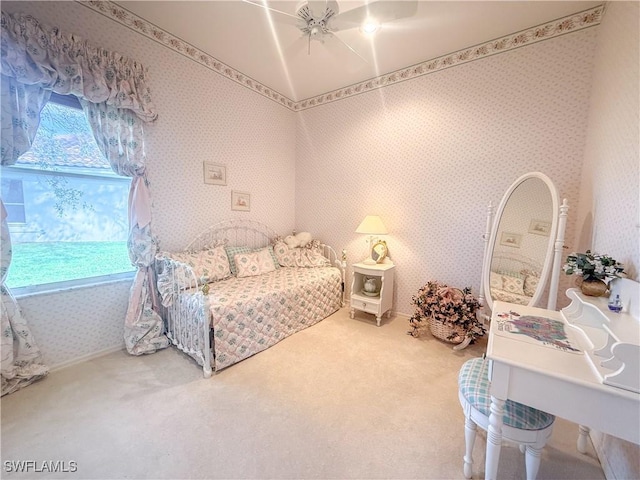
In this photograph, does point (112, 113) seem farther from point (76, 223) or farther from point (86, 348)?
point (86, 348)

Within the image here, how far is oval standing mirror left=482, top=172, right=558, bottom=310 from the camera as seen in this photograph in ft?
6.38

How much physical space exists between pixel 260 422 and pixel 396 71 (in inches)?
143

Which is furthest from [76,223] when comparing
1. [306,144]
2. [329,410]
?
[306,144]

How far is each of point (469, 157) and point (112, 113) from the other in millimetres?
3338

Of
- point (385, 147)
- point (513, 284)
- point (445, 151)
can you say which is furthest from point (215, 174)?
point (513, 284)

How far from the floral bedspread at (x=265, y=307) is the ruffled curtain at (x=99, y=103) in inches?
26.5

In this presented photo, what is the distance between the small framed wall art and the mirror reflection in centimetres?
286

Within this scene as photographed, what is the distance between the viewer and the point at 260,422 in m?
1.59

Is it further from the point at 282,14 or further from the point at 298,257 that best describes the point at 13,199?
the point at 298,257

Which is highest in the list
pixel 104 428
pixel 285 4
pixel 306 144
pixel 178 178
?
pixel 285 4

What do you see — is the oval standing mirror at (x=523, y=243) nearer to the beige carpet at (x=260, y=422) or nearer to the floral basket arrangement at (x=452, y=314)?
the floral basket arrangement at (x=452, y=314)

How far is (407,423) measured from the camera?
160 cm

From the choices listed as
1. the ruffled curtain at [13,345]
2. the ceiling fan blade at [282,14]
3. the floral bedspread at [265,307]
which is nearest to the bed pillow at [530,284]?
the floral bedspread at [265,307]

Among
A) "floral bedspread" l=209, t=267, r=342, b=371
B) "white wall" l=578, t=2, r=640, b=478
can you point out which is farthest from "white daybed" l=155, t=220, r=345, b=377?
"white wall" l=578, t=2, r=640, b=478
